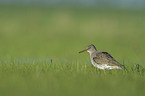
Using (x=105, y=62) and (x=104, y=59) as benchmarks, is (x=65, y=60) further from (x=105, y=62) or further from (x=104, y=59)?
(x=105, y=62)

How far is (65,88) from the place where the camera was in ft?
22.0

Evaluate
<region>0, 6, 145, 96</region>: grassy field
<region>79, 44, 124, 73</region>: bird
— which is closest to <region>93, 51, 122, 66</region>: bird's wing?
<region>79, 44, 124, 73</region>: bird

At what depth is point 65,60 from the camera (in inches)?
494

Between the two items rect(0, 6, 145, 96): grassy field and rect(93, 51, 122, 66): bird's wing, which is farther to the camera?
rect(93, 51, 122, 66): bird's wing

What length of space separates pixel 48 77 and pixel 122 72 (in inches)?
101

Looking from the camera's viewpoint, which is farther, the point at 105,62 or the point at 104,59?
the point at 104,59

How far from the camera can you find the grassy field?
6719 mm

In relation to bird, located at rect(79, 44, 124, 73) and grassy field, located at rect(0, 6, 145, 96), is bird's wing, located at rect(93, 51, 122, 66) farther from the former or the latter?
grassy field, located at rect(0, 6, 145, 96)

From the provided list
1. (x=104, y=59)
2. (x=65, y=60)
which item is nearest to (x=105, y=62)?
(x=104, y=59)

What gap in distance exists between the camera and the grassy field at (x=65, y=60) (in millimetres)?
6719

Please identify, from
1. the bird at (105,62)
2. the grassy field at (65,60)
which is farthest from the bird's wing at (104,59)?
the grassy field at (65,60)

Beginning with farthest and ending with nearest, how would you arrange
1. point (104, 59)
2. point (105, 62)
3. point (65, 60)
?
1. point (65, 60)
2. point (104, 59)
3. point (105, 62)

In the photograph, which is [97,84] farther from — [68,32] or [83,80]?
[68,32]

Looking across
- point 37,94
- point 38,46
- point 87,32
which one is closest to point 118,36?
point 87,32
